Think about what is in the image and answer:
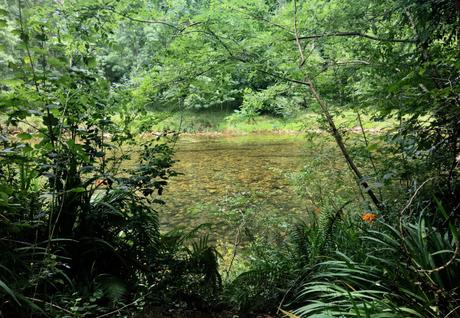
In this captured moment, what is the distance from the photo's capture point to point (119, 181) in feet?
8.79

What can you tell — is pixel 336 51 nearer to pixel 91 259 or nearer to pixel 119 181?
pixel 119 181

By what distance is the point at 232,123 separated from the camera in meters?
4.29

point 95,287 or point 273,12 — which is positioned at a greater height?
point 273,12

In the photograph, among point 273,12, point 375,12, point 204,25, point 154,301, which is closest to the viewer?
point 154,301

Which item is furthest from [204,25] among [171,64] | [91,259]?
[91,259]

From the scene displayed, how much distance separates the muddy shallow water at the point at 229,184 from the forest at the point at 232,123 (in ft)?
2.83

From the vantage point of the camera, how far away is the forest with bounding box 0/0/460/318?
6.46ft

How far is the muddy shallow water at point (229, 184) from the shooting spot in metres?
6.10

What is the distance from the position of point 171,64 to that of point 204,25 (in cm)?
54

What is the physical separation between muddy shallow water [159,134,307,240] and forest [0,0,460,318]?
864 mm

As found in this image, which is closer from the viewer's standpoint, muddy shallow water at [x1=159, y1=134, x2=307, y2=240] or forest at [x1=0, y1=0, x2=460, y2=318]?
forest at [x1=0, y1=0, x2=460, y2=318]

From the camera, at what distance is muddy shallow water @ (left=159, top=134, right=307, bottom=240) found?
240 inches

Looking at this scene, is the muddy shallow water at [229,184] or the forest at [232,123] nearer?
the forest at [232,123]

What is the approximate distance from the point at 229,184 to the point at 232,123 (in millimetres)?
4875
